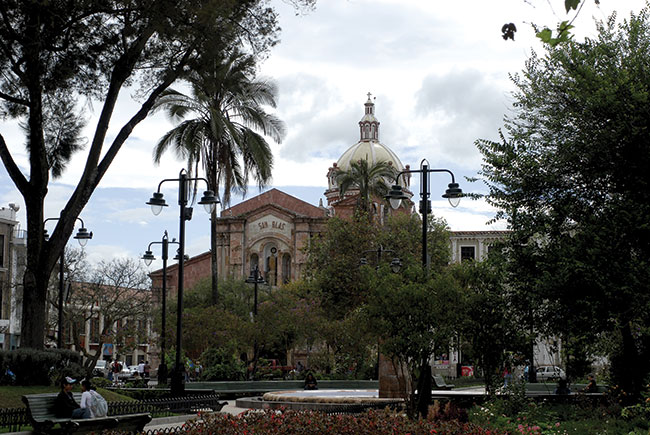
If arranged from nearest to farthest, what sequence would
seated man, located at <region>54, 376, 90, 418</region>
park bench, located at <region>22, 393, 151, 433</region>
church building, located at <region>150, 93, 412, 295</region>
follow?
park bench, located at <region>22, 393, 151, 433</region>
seated man, located at <region>54, 376, 90, 418</region>
church building, located at <region>150, 93, 412, 295</region>

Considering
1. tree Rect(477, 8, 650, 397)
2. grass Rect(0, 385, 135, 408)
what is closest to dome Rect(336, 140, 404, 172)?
tree Rect(477, 8, 650, 397)

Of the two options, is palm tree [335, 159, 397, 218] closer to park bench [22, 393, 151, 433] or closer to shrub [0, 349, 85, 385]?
shrub [0, 349, 85, 385]

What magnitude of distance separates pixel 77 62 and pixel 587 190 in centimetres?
1065

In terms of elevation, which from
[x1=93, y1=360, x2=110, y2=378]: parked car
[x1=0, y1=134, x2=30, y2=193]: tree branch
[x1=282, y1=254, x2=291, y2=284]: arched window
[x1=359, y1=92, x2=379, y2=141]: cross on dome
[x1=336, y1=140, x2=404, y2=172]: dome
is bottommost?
[x1=93, y1=360, x2=110, y2=378]: parked car

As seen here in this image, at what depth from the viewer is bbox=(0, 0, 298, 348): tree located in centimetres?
1602

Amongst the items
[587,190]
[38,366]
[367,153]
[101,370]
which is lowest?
[101,370]

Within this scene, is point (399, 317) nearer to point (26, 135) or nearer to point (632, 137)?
point (632, 137)

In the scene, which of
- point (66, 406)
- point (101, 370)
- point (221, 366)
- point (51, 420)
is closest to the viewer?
point (51, 420)

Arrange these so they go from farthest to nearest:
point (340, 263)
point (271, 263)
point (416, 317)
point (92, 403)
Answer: point (271, 263)
point (340, 263)
point (416, 317)
point (92, 403)

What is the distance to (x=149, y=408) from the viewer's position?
16.2m

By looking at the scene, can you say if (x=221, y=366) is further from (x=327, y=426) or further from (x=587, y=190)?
(x=327, y=426)

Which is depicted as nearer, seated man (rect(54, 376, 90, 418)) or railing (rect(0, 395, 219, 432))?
seated man (rect(54, 376, 90, 418))

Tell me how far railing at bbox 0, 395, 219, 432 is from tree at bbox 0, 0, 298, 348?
7.45ft

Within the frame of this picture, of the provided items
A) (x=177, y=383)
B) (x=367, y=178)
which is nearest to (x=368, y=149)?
(x=367, y=178)
